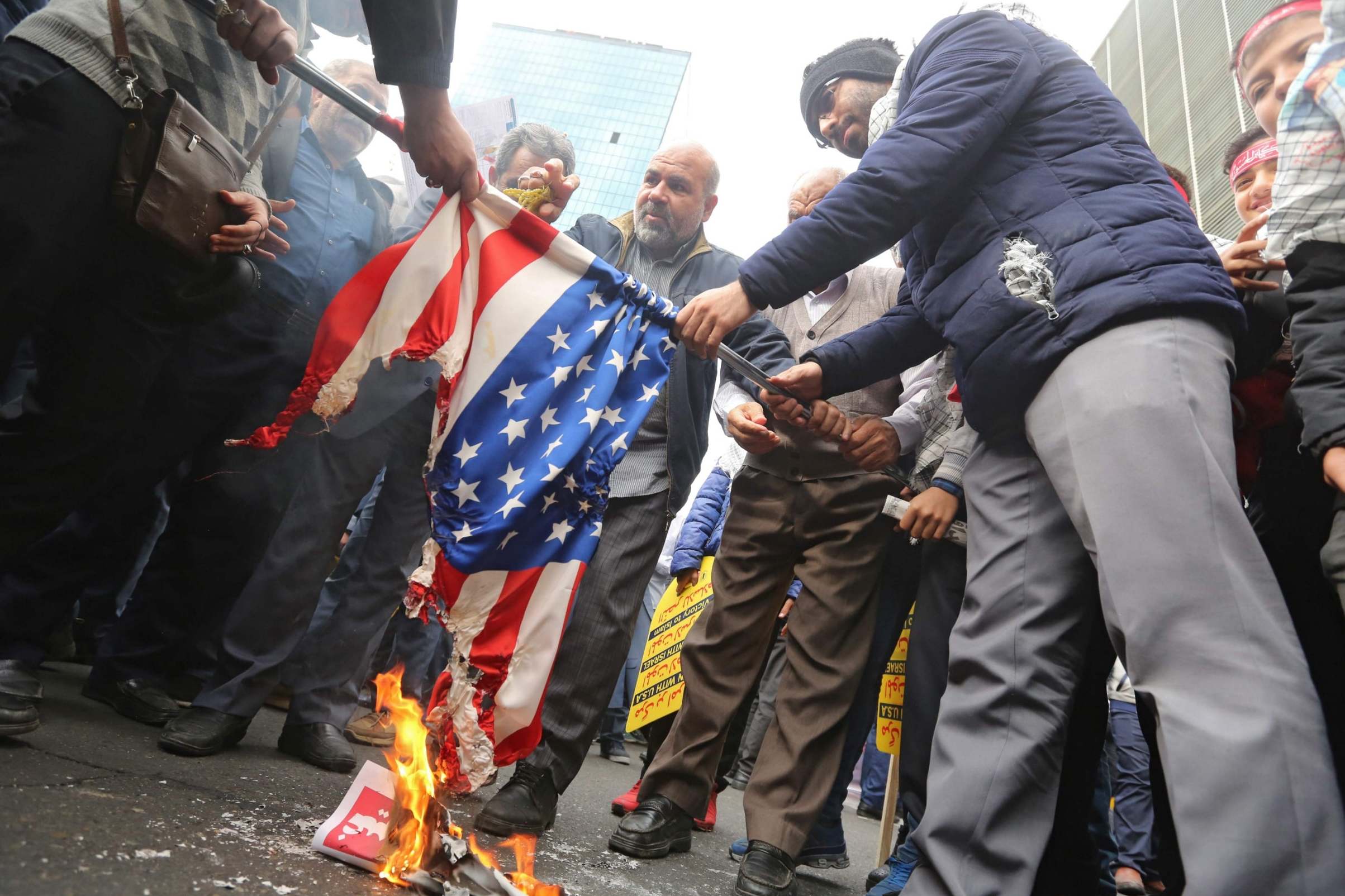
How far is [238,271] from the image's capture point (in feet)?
6.87

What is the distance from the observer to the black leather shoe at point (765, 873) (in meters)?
2.13

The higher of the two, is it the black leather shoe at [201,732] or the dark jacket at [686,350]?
the dark jacket at [686,350]

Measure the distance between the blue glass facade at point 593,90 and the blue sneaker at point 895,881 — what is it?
59.3 metres

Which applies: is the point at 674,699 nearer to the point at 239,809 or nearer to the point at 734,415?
the point at 734,415

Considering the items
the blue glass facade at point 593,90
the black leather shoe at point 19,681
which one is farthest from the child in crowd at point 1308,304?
the blue glass facade at point 593,90

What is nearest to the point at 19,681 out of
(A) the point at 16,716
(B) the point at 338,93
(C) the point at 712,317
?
(A) the point at 16,716

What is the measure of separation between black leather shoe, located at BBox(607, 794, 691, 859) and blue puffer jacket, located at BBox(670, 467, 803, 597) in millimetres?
1322

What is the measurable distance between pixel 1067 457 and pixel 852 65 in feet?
5.90

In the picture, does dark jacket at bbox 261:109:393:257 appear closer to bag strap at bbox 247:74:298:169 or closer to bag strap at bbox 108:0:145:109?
bag strap at bbox 247:74:298:169

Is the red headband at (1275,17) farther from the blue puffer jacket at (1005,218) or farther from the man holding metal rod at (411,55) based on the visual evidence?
the man holding metal rod at (411,55)

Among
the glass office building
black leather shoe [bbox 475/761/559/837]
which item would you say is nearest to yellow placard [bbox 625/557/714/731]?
black leather shoe [bbox 475/761/559/837]

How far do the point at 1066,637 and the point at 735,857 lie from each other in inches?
65.7

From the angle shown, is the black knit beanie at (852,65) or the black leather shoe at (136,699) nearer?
the black leather shoe at (136,699)

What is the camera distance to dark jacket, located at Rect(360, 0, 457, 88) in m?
1.73
